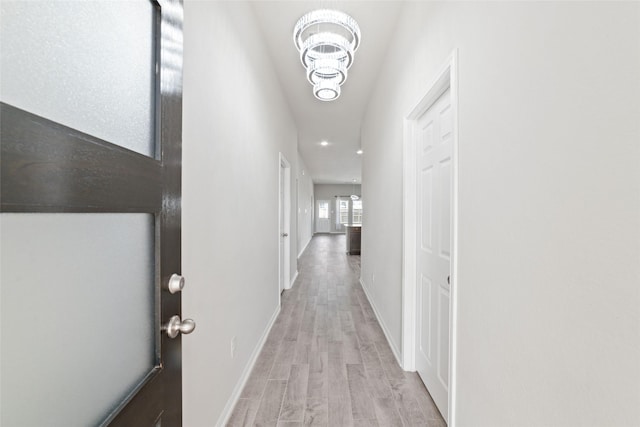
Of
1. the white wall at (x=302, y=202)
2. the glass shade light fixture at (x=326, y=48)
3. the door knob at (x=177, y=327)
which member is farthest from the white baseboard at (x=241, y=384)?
the white wall at (x=302, y=202)

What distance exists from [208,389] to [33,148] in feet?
4.81

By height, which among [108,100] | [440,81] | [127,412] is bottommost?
[127,412]

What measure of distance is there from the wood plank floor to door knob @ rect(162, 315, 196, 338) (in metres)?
1.28

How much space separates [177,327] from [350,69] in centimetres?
326

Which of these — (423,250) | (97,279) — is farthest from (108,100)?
(423,250)

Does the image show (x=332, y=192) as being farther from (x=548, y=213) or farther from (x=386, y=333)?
(x=548, y=213)

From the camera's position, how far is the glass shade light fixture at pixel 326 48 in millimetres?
1786

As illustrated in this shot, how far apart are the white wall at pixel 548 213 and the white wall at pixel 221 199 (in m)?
1.24

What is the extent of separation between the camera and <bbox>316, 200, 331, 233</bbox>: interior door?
15.6 m

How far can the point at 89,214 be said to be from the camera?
0.57 m

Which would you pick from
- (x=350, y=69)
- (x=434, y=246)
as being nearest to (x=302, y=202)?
(x=350, y=69)

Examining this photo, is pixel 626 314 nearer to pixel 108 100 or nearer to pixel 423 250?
pixel 108 100

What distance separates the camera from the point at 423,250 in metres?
2.08

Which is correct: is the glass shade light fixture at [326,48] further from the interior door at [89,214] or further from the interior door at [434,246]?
the interior door at [89,214]
